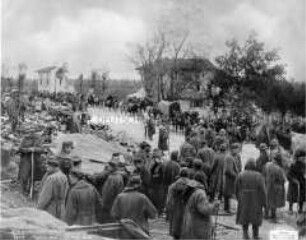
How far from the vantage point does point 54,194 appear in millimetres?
9508

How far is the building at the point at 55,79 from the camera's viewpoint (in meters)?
12.9

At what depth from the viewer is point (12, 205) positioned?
10.7m

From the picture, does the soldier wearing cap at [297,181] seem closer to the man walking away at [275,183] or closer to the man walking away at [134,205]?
the man walking away at [275,183]

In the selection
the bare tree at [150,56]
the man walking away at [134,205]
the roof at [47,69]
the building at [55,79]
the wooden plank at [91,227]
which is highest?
the bare tree at [150,56]

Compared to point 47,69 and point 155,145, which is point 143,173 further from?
point 155,145

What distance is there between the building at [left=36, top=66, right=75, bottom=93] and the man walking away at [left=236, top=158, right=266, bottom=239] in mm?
4267

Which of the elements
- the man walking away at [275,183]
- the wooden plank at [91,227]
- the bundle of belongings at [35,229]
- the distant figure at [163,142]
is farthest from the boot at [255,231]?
the distant figure at [163,142]

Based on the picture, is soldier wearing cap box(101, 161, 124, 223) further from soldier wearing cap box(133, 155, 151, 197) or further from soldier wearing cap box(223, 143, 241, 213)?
soldier wearing cap box(223, 143, 241, 213)

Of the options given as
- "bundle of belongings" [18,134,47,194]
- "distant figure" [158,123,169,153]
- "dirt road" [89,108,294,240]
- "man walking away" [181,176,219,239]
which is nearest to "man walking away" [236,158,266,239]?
"dirt road" [89,108,294,240]

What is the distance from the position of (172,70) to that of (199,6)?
646 cm

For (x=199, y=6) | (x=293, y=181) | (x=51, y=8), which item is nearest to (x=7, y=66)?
(x=51, y=8)

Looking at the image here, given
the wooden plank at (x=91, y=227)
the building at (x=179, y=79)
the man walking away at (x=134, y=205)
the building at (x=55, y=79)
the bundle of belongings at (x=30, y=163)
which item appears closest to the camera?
the wooden plank at (x=91, y=227)

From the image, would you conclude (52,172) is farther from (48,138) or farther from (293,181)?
(293,181)

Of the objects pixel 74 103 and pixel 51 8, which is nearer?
pixel 51 8
